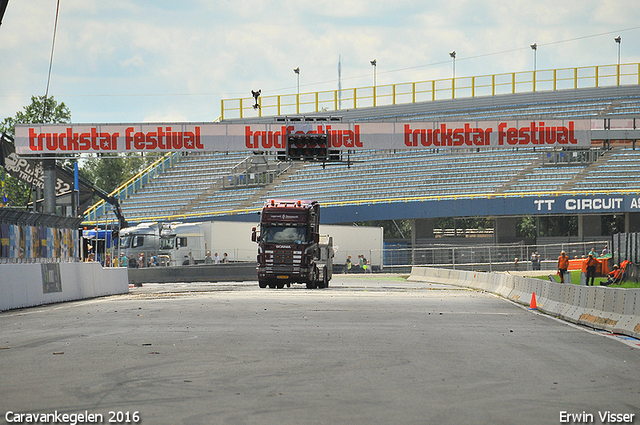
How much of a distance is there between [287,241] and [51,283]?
11.4m

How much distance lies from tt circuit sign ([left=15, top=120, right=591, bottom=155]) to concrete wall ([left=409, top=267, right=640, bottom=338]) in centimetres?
940

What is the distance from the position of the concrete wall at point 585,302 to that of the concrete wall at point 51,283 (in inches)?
488

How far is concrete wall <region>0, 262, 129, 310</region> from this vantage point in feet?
63.1

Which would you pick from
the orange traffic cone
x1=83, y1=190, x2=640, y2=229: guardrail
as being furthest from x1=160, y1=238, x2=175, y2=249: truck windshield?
the orange traffic cone

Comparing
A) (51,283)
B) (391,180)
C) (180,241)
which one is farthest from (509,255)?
(51,283)

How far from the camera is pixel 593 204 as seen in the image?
49.8 m

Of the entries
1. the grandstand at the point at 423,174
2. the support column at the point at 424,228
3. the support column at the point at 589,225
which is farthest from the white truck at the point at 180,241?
the support column at the point at 589,225

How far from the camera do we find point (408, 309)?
749 inches

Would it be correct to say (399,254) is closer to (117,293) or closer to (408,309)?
(117,293)

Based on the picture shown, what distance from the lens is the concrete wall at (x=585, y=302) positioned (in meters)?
13.9

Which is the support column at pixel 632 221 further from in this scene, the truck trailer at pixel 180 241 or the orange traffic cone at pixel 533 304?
the orange traffic cone at pixel 533 304

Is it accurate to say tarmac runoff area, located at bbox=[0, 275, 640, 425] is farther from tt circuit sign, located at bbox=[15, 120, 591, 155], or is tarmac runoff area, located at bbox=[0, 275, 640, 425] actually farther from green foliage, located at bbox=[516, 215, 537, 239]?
green foliage, located at bbox=[516, 215, 537, 239]

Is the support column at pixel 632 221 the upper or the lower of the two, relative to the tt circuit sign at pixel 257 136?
lower

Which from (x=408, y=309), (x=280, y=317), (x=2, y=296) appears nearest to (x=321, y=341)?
(x=280, y=317)
